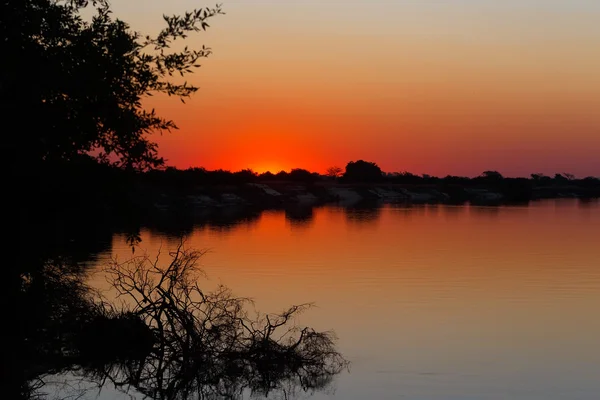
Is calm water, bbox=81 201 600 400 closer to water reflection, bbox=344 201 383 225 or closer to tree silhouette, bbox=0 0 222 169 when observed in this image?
tree silhouette, bbox=0 0 222 169

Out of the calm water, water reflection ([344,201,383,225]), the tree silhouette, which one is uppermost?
the tree silhouette

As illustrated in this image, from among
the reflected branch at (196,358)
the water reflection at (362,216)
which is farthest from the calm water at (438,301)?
the water reflection at (362,216)

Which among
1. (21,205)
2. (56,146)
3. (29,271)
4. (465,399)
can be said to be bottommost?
(465,399)

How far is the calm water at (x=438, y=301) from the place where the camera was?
755 inches

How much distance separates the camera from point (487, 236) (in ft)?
212

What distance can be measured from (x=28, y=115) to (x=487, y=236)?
54.0 m

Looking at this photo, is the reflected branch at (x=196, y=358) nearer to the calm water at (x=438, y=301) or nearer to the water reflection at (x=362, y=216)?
the calm water at (x=438, y=301)

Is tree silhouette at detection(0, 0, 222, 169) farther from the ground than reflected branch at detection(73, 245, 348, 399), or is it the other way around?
tree silhouette at detection(0, 0, 222, 169)

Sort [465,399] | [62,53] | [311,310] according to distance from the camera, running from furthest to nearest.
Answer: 1. [311,310]
2. [465,399]
3. [62,53]

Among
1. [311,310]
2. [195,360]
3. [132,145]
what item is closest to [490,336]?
[311,310]

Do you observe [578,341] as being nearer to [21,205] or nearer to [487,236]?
[21,205]

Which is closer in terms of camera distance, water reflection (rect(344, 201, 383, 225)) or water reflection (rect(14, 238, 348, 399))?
water reflection (rect(14, 238, 348, 399))

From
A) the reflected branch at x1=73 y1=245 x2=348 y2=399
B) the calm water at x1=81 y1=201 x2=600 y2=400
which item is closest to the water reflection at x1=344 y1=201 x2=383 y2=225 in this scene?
the calm water at x1=81 y1=201 x2=600 y2=400

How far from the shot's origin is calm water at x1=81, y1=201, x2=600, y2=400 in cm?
1917
